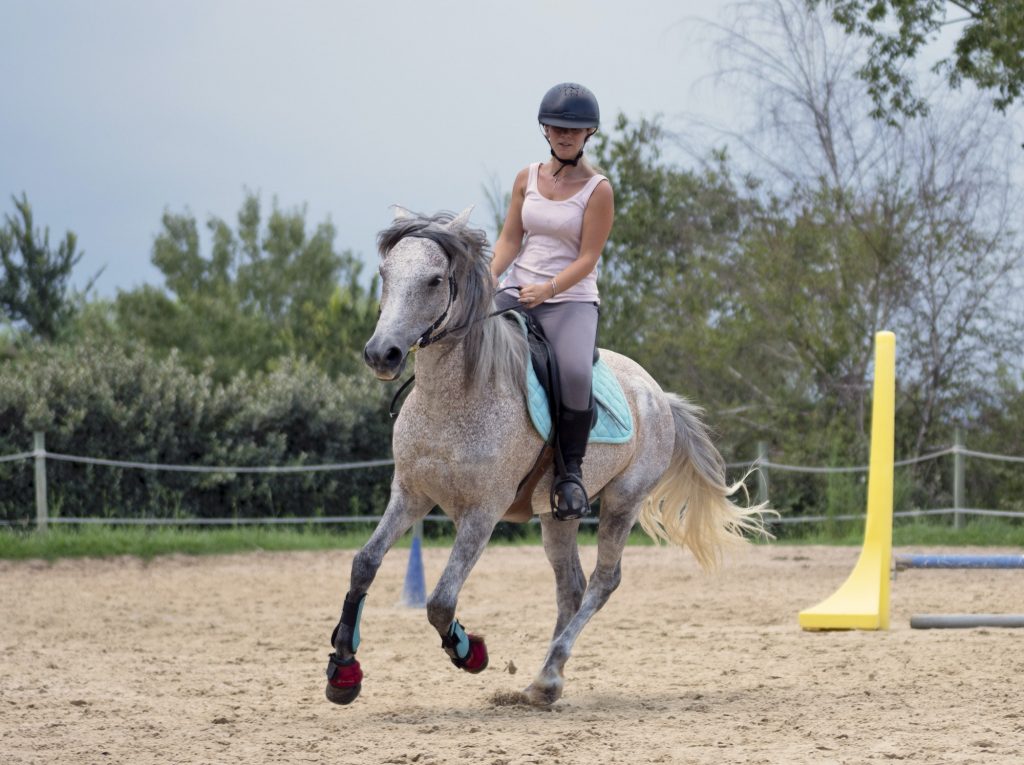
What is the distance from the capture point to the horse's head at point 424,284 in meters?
4.64

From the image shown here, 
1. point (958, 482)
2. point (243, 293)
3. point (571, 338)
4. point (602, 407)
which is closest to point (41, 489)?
point (602, 407)

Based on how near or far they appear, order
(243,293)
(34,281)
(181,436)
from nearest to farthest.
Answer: (181,436), (34,281), (243,293)

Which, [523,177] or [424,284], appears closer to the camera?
[424,284]

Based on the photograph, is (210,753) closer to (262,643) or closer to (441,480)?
(441,480)

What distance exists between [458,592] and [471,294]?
1166 mm

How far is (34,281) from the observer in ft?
109

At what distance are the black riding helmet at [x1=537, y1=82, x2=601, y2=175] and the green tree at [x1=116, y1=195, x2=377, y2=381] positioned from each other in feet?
91.4

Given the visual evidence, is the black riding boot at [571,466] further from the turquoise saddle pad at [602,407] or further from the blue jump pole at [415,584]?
the blue jump pole at [415,584]

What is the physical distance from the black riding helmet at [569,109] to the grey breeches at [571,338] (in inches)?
31.3

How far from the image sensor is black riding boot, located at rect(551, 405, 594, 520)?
5520 mm

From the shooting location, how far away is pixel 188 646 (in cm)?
830

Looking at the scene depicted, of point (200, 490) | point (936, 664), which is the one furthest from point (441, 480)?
point (200, 490)

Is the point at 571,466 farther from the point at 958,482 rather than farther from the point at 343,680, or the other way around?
the point at 958,482

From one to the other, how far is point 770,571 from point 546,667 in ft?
25.5
